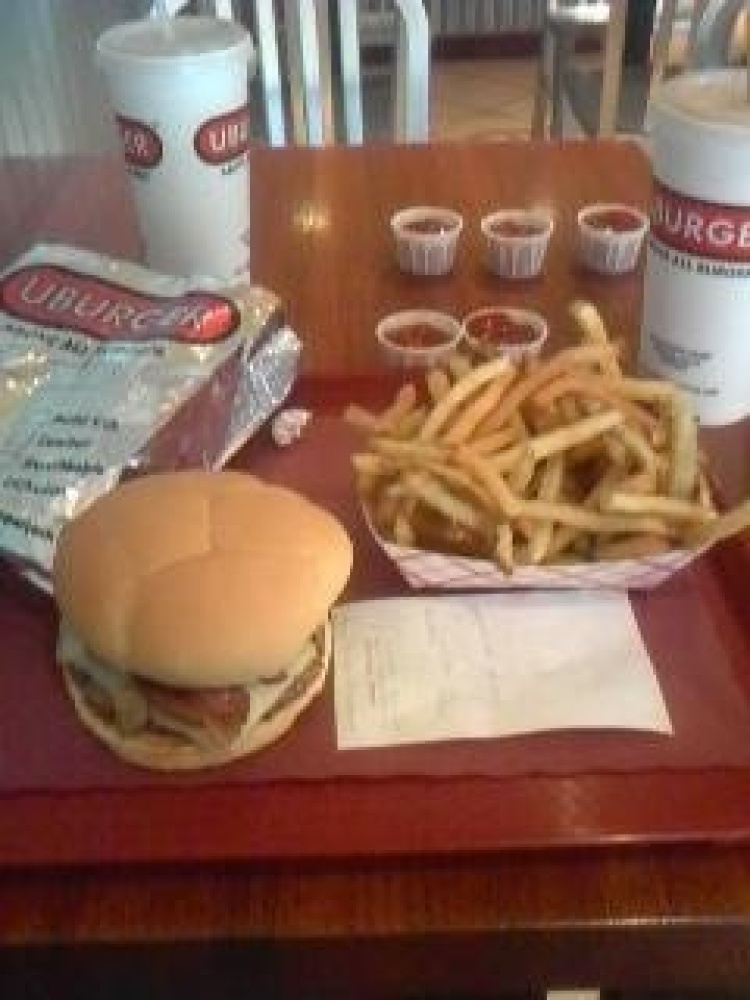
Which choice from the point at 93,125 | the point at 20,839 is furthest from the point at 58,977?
the point at 93,125

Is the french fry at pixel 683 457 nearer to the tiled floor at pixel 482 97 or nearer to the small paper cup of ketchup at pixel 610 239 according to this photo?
the small paper cup of ketchup at pixel 610 239

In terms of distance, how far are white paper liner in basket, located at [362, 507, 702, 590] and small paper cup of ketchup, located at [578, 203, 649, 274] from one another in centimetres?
55

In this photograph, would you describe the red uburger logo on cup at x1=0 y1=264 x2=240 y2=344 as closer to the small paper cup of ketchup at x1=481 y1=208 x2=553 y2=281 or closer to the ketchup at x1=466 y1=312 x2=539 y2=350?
the ketchup at x1=466 y1=312 x2=539 y2=350

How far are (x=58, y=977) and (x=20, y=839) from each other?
8 centimetres

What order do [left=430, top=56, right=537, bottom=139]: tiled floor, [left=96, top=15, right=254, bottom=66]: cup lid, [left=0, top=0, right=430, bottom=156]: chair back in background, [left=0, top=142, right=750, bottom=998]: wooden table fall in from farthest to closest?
[left=430, top=56, right=537, bottom=139]: tiled floor
[left=0, top=0, right=430, bottom=156]: chair back in background
[left=96, top=15, right=254, bottom=66]: cup lid
[left=0, top=142, right=750, bottom=998]: wooden table

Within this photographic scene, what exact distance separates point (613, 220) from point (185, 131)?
1.65 feet

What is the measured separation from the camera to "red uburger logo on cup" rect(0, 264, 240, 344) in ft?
3.21

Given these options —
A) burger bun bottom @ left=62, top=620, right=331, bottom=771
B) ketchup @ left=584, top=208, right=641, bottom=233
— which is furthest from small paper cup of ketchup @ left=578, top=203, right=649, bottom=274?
burger bun bottom @ left=62, top=620, right=331, bottom=771

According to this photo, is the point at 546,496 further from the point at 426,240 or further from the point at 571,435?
the point at 426,240

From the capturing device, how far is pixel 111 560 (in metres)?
0.75

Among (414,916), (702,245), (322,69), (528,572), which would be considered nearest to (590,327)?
(702,245)

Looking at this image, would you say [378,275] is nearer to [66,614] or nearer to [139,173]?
[139,173]

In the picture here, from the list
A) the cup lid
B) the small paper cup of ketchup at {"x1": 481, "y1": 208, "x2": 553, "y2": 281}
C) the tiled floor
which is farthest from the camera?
the tiled floor

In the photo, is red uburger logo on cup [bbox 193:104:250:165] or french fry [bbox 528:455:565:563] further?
red uburger logo on cup [bbox 193:104:250:165]
